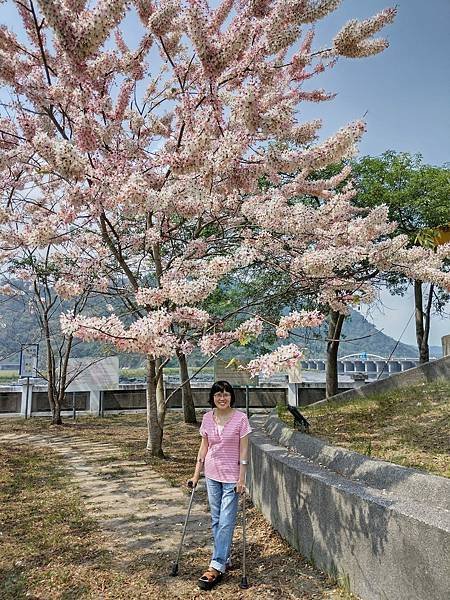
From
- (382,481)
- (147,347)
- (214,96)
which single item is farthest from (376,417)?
(214,96)

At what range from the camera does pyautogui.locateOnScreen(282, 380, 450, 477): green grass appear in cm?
451

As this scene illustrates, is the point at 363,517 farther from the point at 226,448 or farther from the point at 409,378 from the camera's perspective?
the point at 409,378

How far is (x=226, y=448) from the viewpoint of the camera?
12.7 ft

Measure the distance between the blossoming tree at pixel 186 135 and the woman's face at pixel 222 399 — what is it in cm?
71

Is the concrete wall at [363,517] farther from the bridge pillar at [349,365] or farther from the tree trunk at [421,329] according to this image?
the bridge pillar at [349,365]

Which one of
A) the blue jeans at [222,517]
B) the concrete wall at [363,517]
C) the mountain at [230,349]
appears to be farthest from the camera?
the mountain at [230,349]

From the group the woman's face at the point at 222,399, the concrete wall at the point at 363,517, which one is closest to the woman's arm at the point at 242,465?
the woman's face at the point at 222,399

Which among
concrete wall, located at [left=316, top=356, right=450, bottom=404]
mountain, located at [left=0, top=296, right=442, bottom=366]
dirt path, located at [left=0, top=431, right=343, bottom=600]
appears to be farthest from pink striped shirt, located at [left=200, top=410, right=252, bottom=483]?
concrete wall, located at [left=316, top=356, right=450, bottom=404]

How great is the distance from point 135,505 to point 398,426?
3270mm

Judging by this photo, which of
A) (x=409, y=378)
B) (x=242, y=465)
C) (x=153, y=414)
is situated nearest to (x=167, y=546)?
(x=242, y=465)

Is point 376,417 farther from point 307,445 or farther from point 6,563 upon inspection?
point 6,563

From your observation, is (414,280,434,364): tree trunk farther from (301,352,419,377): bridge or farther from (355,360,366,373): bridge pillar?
(355,360,366,373): bridge pillar

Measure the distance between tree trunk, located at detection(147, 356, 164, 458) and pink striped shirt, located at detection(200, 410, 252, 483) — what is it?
393 centimetres

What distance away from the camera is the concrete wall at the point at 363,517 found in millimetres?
2629
